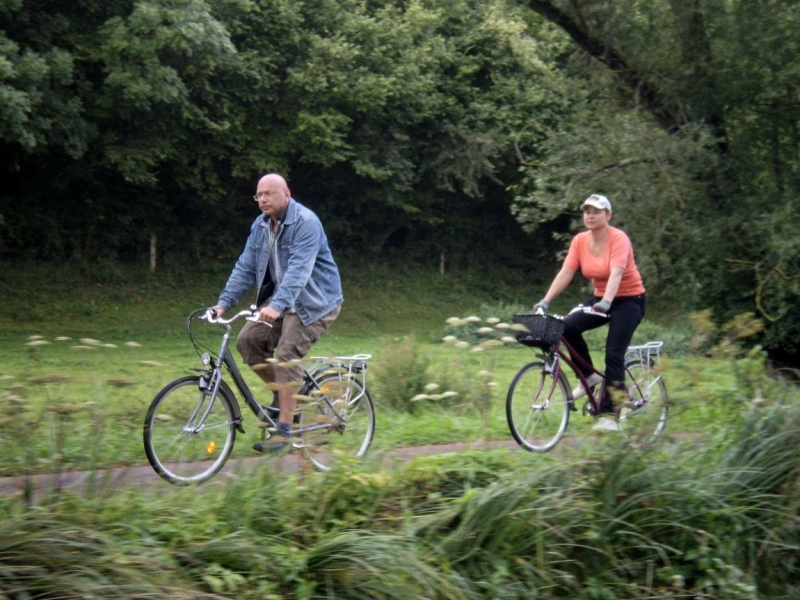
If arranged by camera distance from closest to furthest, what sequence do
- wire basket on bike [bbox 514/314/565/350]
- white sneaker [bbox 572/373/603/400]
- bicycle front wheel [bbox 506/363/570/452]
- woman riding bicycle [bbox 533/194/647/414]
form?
1. bicycle front wheel [bbox 506/363/570/452]
2. wire basket on bike [bbox 514/314/565/350]
3. woman riding bicycle [bbox 533/194/647/414]
4. white sneaker [bbox 572/373/603/400]

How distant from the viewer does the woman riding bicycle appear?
25.3ft

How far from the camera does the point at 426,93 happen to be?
30.9m

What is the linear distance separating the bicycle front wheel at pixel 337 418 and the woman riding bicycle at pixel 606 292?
1683mm

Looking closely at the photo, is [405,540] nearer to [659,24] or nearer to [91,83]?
[659,24]

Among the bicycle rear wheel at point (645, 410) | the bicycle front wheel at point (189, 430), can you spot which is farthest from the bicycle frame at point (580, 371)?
the bicycle front wheel at point (189, 430)

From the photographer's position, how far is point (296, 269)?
655 cm

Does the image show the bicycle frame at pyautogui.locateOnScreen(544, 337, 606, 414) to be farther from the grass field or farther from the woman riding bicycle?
the grass field

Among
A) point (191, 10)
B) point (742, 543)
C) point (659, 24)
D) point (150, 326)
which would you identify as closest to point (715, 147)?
point (659, 24)

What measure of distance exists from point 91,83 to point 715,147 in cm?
1536

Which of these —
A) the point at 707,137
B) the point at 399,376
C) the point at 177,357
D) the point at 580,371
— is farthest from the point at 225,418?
the point at 177,357

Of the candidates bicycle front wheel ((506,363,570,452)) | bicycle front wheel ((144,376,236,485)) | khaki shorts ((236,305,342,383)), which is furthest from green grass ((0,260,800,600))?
bicycle front wheel ((506,363,570,452))

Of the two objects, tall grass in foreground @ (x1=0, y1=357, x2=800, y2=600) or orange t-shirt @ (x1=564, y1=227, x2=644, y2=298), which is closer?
tall grass in foreground @ (x1=0, y1=357, x2=800, y2=600)

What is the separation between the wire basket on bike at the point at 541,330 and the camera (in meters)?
7.44

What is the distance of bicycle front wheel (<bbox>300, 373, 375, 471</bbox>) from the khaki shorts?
25 centimetres
